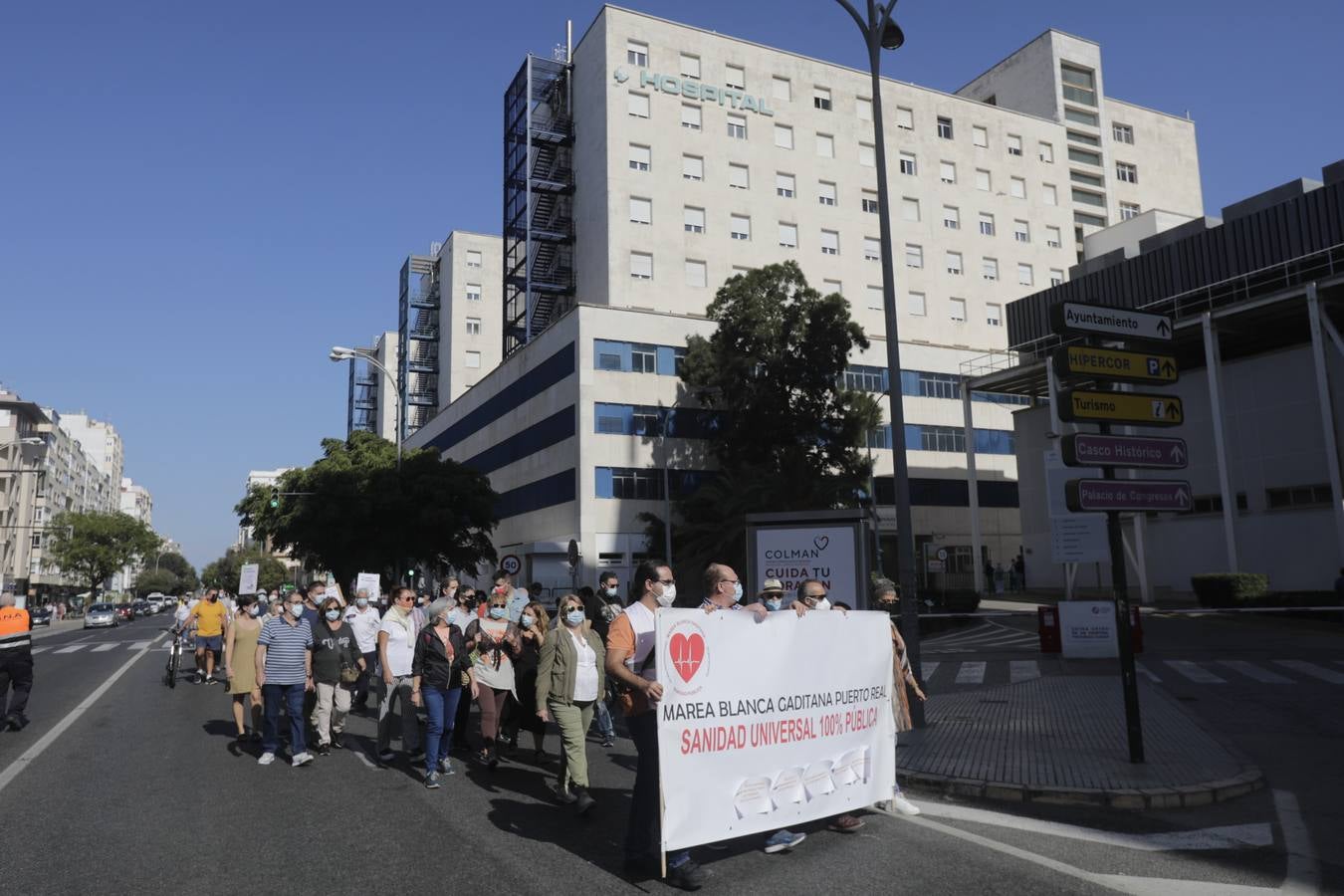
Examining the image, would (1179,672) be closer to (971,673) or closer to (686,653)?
(971,673)

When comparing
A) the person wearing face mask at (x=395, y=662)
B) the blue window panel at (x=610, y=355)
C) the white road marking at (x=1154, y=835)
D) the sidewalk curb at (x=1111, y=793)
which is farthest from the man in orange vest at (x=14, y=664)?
the blue window panel at (x=610, y=355)

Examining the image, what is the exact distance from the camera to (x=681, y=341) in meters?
47.7

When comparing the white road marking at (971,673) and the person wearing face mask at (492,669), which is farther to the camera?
the white road marking at (971,673)

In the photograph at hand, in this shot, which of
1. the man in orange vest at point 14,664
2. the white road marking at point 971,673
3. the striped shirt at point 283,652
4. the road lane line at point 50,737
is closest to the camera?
the road lane line at point 50,737

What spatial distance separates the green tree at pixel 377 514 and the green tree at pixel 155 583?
11362cm

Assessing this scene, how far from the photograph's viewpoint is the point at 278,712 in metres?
9.80

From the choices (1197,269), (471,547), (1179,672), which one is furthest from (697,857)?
(471,547)

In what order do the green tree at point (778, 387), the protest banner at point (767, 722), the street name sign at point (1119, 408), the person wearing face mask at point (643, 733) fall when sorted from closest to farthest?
1. the person wearing face mask at point (643, 733)
2. the protest banner at point (767, 722)
3. the street name sign at point (1119, 408)
4. the green tree at point (778, 387)

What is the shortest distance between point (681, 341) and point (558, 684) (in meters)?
40.5

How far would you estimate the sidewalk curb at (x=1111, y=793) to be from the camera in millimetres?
7426

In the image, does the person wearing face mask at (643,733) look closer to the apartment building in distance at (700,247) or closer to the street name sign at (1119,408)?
the street name sign at (1119,408)

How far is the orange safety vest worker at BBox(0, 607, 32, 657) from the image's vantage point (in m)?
12.1

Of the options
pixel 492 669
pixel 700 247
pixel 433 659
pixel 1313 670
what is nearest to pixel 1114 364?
pixel 492 669

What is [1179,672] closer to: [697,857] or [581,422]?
[697,857]
